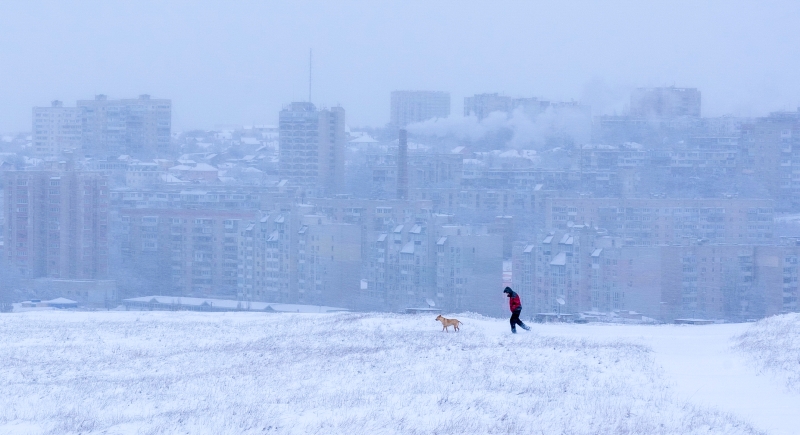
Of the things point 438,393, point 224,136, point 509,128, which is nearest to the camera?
point 438,393

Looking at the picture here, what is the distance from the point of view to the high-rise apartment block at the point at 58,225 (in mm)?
80438

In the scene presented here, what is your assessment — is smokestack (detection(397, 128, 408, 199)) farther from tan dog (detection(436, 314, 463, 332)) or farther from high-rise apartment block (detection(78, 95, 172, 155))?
tan dog (detection(436, 314, 463, 332))

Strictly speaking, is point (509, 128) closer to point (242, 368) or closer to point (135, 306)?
point (135, 306)

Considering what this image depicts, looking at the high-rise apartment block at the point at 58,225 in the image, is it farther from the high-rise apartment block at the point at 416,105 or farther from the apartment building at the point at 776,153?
the high-rise apartment block at the point at 416,105

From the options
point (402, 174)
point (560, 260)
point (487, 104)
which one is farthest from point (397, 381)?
point (487, 104)

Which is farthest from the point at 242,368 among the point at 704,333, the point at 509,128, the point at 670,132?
the point at 509,128

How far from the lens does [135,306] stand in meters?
73.9

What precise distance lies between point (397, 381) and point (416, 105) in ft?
545

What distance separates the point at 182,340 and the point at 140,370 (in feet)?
10.3

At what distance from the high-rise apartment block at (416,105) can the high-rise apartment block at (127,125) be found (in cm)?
4034

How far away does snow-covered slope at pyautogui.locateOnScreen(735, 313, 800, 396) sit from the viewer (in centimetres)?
1242

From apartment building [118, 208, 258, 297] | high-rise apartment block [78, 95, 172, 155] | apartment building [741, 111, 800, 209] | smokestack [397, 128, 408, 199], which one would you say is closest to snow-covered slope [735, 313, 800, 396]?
apartment building [118, 208, 258, 297]

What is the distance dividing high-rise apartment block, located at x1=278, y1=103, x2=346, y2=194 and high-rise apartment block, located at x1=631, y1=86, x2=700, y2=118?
4603 cm

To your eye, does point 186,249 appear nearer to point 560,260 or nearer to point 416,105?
point 560,260
